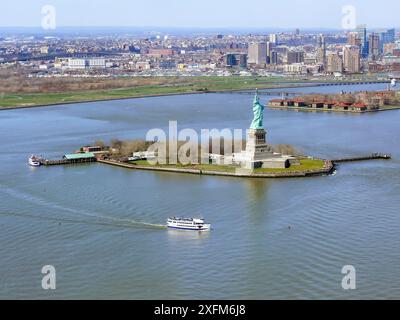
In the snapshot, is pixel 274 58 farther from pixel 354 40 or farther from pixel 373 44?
pixel 373 44

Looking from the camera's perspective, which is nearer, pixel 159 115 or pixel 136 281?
pixel 136 281

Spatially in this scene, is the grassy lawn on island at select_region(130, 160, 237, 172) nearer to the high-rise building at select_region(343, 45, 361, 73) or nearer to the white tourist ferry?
the white tourist ferry

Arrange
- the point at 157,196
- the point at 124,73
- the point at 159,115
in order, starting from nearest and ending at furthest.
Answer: the point at 157,196 < the point at 159,115 < the point at 124,73

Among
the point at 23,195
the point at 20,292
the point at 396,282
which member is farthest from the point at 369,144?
the point at 20,292

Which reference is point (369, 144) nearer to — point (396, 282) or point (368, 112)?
point (368, 112)

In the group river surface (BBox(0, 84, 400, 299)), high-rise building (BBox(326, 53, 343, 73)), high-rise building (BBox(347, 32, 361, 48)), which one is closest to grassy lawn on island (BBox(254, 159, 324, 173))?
river surface (BBox(0, 84, 400, 299))
